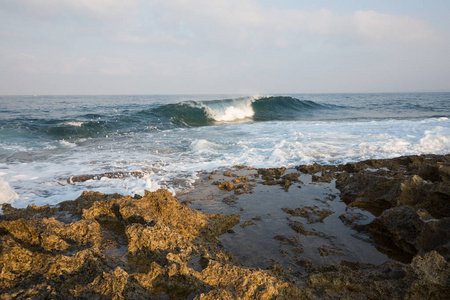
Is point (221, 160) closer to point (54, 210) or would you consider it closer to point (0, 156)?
point (54, 210)

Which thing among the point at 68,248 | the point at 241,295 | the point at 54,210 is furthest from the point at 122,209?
the point at 241,295

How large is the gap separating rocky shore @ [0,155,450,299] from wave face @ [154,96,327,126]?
14.1 m

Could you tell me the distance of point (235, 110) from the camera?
73.3ft

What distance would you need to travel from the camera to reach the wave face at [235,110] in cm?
1914

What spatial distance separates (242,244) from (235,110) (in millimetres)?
20178

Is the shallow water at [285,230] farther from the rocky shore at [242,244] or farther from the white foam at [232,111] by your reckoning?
the white foam at [232,111]

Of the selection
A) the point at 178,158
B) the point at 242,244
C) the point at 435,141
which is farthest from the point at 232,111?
the point at 242,244

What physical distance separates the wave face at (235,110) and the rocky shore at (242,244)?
14.1m

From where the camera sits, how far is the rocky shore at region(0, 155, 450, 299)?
1647 millimetres

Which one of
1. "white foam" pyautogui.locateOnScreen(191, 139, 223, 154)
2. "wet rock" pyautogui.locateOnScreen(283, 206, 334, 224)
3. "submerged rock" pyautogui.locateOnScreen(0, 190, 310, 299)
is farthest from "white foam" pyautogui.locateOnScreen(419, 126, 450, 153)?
"submerged rock" pyautogui.locateOnScreen(0, 190, 310, 299)

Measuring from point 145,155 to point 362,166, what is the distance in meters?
5.29

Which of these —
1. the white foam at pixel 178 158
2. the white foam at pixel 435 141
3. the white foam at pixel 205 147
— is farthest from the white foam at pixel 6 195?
the white foam at pixel 435 141

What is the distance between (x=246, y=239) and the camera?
2.74 metres

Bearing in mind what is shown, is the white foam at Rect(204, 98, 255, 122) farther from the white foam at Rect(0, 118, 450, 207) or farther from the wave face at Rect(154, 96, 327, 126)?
the white foam at Rect(0, 118, 450, 207)
